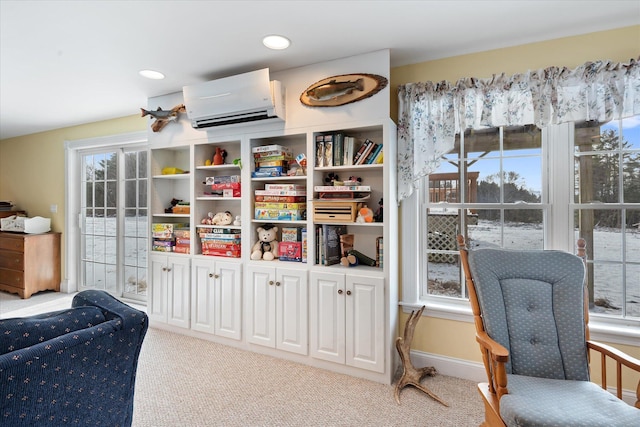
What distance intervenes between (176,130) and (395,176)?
216 cm

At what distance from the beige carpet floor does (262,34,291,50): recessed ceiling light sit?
2392 millimetres

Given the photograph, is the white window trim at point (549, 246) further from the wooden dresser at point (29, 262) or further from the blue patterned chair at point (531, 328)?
the wooden dresser at point (29, 262)

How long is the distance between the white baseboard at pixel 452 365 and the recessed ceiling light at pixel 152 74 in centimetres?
307

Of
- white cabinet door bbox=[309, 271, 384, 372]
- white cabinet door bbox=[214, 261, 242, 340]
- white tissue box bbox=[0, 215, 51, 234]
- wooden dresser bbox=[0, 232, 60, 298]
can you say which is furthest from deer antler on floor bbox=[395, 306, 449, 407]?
white tissue box bbox=[0, 215, 51, 234]

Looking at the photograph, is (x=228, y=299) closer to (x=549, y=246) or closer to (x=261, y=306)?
(x=261, y=306)

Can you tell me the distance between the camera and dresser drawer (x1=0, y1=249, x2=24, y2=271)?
464 cm

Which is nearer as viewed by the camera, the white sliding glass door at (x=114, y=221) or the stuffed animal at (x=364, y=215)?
the stuffed animal at (x=364, y=215)

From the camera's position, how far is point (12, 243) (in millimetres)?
4699

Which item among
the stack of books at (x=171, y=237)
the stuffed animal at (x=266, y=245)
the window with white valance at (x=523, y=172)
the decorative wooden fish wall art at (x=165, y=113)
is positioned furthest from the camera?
the stack of books at (x=171, y=237)

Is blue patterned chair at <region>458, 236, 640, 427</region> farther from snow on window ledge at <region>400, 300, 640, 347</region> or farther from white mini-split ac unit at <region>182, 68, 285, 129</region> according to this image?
white mini-split ac unit at <region>182, 68, 285, 129</region>

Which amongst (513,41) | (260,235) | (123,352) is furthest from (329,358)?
(513,41)

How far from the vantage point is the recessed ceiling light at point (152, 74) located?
2830mm

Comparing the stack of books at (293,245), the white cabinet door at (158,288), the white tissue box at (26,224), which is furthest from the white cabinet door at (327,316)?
the white tissue box at (26,224)

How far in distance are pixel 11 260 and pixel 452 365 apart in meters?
5.68
